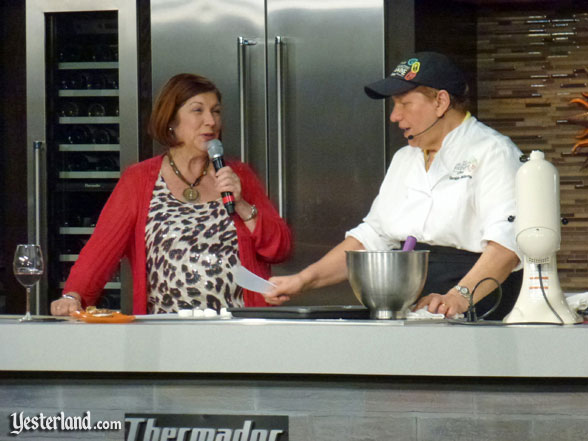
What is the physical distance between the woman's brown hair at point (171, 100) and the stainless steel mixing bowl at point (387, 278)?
117 cm

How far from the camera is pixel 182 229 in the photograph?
9.51ft

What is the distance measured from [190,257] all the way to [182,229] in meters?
0.09

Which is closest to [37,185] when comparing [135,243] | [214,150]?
[135,243]

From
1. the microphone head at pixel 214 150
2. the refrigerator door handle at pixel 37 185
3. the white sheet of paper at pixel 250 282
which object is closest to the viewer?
the white sheet of paper at pixel 250 282

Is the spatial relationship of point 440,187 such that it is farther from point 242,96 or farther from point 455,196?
point 242,96

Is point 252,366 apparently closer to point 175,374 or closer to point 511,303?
point 175,374

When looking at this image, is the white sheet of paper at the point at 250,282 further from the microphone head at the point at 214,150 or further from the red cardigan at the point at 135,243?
the red cardigan at the point at 135,243

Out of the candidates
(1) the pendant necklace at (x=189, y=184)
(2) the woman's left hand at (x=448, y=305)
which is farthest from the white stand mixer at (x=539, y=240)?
(1) the pendant necklace at (x=189, y=184)

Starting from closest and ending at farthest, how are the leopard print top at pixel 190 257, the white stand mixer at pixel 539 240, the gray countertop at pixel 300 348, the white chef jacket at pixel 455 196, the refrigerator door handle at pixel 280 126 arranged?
the gray countertop at pixel 300 348, the white stand mixer at pixel 539 240, the white chef jacket at pixel 455 196, the leopard print top at pixel 190 257, the refrigerator door handle at pixel 280 126

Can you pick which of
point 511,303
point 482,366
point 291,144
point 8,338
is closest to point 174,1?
point 291,144

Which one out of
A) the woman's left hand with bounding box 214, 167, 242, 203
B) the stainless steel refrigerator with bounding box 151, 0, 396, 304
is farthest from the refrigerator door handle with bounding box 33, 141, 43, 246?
the woman's left hand with bounding box 214, 167, 242, 203

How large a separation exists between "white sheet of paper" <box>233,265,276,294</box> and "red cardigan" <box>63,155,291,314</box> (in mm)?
631

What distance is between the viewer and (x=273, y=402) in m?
1.84

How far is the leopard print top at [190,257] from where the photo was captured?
2.85m
